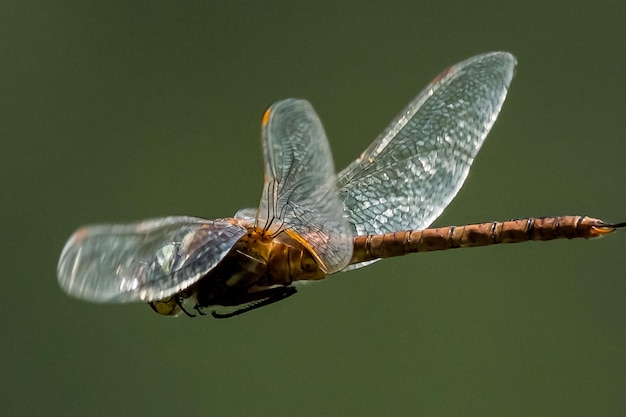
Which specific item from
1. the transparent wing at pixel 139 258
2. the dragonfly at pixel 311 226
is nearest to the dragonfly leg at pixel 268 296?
the dragonfly at pixel 311 226

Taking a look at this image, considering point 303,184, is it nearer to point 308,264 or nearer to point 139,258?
point 308,264

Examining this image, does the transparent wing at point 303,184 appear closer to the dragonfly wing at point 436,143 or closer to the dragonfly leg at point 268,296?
the dragonfly leg at point 268,296

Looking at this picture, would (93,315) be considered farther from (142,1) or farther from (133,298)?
(133,298)

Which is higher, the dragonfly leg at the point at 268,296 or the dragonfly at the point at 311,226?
the dragonfly at the point at 311,226

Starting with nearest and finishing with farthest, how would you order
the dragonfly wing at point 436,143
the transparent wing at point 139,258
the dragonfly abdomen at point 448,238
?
the transparent wing at point 139,258 < the dragonfly abdomen at point 448,238 < the dragonfly wing at point 436,143

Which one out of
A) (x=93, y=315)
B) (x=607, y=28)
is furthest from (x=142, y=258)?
(x=607, y=28)

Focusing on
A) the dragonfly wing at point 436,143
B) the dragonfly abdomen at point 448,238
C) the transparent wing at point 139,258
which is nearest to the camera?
the transparent wing at point 139,258

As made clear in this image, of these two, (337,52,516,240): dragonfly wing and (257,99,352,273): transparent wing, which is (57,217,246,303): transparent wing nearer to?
(257,99,352,273): transparent wing

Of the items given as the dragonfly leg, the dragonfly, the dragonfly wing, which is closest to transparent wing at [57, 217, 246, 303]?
the dragonfly
